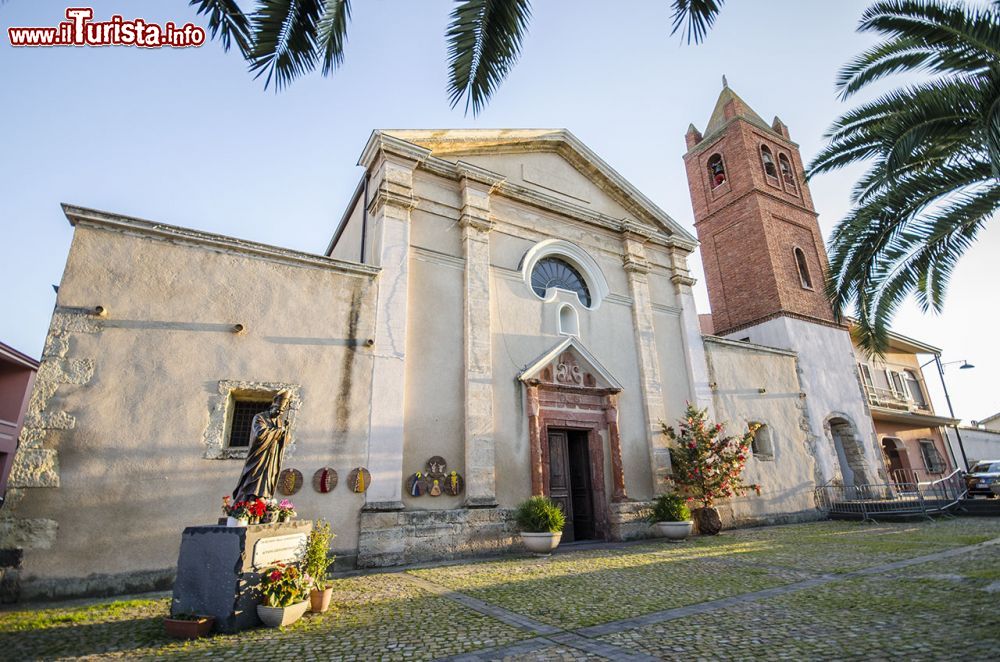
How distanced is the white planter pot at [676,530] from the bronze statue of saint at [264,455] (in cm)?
865

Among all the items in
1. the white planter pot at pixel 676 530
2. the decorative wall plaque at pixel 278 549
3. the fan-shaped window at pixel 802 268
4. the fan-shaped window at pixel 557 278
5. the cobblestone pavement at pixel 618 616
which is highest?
the fan-shaped window at pixel 802 268

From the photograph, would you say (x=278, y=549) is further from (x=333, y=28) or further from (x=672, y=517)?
(x=672, y=517)

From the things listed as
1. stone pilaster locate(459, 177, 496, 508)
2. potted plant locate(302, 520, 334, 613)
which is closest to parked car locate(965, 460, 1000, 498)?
stone pilaster locate(459, 177, 496, 508)

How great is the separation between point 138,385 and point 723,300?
58.7 feet

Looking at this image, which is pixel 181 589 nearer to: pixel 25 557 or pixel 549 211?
pixel 25 557

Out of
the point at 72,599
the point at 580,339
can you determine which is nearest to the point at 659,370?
the point at 580,339

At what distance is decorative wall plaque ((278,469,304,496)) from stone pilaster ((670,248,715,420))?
10.1 meters

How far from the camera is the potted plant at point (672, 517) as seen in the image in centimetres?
1118

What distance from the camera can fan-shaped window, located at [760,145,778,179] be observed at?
1988 centimetres

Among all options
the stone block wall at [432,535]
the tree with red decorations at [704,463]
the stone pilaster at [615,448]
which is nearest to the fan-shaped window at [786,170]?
the tree with red decorations at [704,463]

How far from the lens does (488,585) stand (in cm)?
679

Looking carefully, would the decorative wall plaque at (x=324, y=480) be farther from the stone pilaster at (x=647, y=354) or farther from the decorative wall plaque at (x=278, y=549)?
the stone pilaster at (x=647, y=354)

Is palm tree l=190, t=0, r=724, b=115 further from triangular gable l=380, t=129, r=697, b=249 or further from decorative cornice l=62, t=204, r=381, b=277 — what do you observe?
triangular gable l=380, t=129, r=697, b=249

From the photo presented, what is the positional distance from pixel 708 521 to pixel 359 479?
27.1 feet
